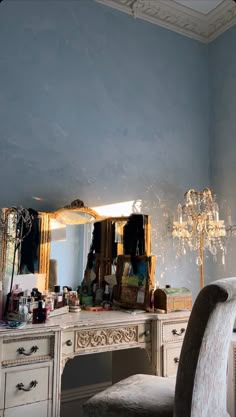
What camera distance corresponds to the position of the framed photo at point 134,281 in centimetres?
228

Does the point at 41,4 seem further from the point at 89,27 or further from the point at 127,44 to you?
the point at 127,44

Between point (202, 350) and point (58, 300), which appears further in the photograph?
point (58, 300)

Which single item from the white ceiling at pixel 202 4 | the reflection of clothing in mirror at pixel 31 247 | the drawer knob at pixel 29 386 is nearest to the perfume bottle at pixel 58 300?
the reflection of clothing in mirror at pixel 31 247

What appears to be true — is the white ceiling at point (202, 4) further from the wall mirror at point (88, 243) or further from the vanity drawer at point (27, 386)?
the vanity drawer at point (27, 386)

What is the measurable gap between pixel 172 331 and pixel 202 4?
2.65 metres

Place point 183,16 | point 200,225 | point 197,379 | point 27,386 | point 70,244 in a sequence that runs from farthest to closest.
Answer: point 183,16, point 200,225, point 70,244, point 27,386, point 197,379

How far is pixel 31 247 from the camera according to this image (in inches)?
89.4

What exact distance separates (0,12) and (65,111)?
30.8 inches

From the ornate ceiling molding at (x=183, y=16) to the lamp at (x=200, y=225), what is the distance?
60.8 inches

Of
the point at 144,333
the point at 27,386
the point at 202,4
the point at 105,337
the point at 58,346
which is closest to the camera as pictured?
the point at 27,386

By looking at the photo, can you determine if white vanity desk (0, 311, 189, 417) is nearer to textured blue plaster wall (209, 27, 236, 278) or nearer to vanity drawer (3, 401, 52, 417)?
vanity drawer (3, 401, 52, 417)

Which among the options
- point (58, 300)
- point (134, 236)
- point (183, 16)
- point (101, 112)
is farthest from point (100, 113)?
point (58, 300)

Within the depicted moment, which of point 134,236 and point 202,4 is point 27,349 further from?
point 202,4

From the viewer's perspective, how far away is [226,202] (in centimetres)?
306
